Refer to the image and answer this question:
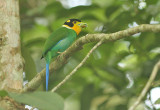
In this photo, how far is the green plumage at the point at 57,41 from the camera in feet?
9.91

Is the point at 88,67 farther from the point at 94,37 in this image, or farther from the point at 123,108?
the point at 94,37

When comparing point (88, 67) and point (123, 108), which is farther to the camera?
point (88, 67)

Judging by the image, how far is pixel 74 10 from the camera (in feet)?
10.5

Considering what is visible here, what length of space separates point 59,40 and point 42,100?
1.85m

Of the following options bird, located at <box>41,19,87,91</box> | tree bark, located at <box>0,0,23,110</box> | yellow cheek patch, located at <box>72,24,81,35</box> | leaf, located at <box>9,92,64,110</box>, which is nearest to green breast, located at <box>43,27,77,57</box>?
bird, located at <box>41,19,87,91</box>

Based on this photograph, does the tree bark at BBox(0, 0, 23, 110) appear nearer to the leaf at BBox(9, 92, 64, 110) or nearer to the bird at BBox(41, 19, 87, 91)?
the bird at BBox(41, 19, 87, 91)

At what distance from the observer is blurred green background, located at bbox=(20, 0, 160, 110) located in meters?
2.88

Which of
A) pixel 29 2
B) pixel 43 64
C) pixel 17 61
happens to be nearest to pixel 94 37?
pixel 17 61

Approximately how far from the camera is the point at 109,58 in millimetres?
3451

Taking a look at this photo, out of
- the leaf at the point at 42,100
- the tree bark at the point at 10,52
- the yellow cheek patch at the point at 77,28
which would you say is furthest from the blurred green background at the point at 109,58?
the leaf at the point at 42,100

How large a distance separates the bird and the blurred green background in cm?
12

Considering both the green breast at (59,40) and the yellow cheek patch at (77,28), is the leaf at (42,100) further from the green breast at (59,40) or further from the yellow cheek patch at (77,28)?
the yellow cheek patch at (77,28)

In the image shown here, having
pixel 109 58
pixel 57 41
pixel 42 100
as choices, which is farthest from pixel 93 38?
pixel 109 58

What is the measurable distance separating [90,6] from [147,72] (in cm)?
92
